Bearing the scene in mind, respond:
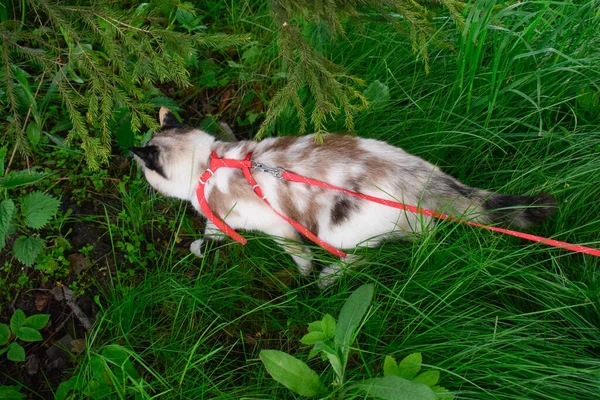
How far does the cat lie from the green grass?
5.1 inches

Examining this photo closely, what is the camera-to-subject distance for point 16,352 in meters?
2.15

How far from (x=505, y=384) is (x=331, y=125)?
1642mm

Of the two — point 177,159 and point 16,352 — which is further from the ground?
point 177,159

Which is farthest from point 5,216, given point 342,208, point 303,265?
point 342,208

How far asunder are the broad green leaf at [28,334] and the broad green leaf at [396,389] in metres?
1.61

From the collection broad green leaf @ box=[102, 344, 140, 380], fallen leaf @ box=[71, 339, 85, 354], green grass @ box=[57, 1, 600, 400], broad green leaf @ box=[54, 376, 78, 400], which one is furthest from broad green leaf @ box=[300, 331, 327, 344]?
fallen leaf @ box=[71, 339, 85, 354]

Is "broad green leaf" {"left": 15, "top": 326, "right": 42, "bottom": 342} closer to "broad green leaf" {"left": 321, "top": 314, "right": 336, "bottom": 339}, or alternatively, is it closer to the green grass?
the green grass

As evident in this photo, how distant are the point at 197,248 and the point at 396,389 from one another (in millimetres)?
1488

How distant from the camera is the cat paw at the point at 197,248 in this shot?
8.43 ft

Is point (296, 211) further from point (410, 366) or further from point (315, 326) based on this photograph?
point (410, 366)

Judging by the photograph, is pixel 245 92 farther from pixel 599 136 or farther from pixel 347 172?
pixel 599 136

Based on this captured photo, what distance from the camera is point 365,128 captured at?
2.66 meters

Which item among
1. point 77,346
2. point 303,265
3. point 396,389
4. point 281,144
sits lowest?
point 77,346

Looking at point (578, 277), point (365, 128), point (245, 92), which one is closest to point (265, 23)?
point (245, 92)
